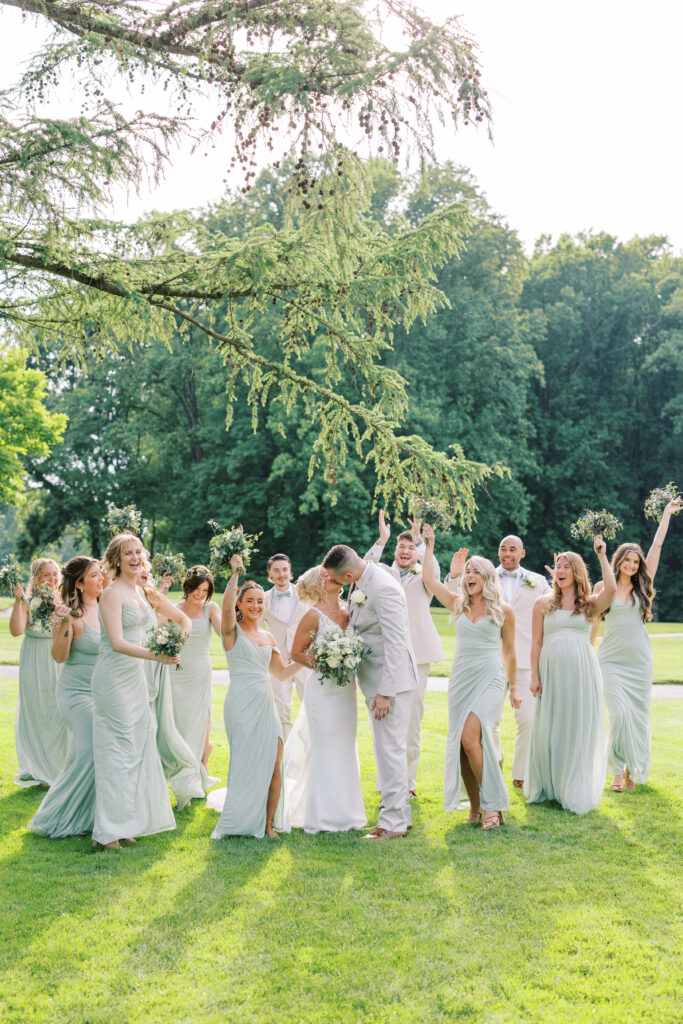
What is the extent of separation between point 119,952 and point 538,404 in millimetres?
41036

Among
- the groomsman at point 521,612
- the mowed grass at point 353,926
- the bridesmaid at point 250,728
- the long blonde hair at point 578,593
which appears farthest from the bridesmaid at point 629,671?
the bridesmaid at point 250,728

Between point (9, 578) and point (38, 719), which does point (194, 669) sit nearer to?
point (38, 719)

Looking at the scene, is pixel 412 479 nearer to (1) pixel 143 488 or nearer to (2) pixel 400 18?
(2) pixel 400 18

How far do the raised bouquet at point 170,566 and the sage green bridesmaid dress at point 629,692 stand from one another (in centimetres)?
432

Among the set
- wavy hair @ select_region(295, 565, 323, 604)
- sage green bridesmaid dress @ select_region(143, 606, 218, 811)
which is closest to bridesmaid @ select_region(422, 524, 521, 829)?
wavy hair @ select_region(295, 565, 323, 604)

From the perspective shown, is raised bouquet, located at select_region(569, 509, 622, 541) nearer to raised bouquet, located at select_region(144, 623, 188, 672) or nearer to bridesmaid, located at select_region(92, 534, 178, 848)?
raised bouquet, located at select_region(144, 623, 188, 672)

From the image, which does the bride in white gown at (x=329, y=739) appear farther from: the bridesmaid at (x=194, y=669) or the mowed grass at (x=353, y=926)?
the bridesmaid at (x=194, y=669)

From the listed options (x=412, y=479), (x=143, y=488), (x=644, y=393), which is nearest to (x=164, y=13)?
(x=412, y=479)

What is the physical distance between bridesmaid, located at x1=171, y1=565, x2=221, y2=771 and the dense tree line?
23879mm

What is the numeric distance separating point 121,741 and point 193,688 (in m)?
1.87

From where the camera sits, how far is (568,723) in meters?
8.19

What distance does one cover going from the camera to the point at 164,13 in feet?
23.0

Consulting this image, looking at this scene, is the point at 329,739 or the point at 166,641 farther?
the point at 329,739

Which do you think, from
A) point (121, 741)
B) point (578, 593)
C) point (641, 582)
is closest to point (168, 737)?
point (121, 741)
